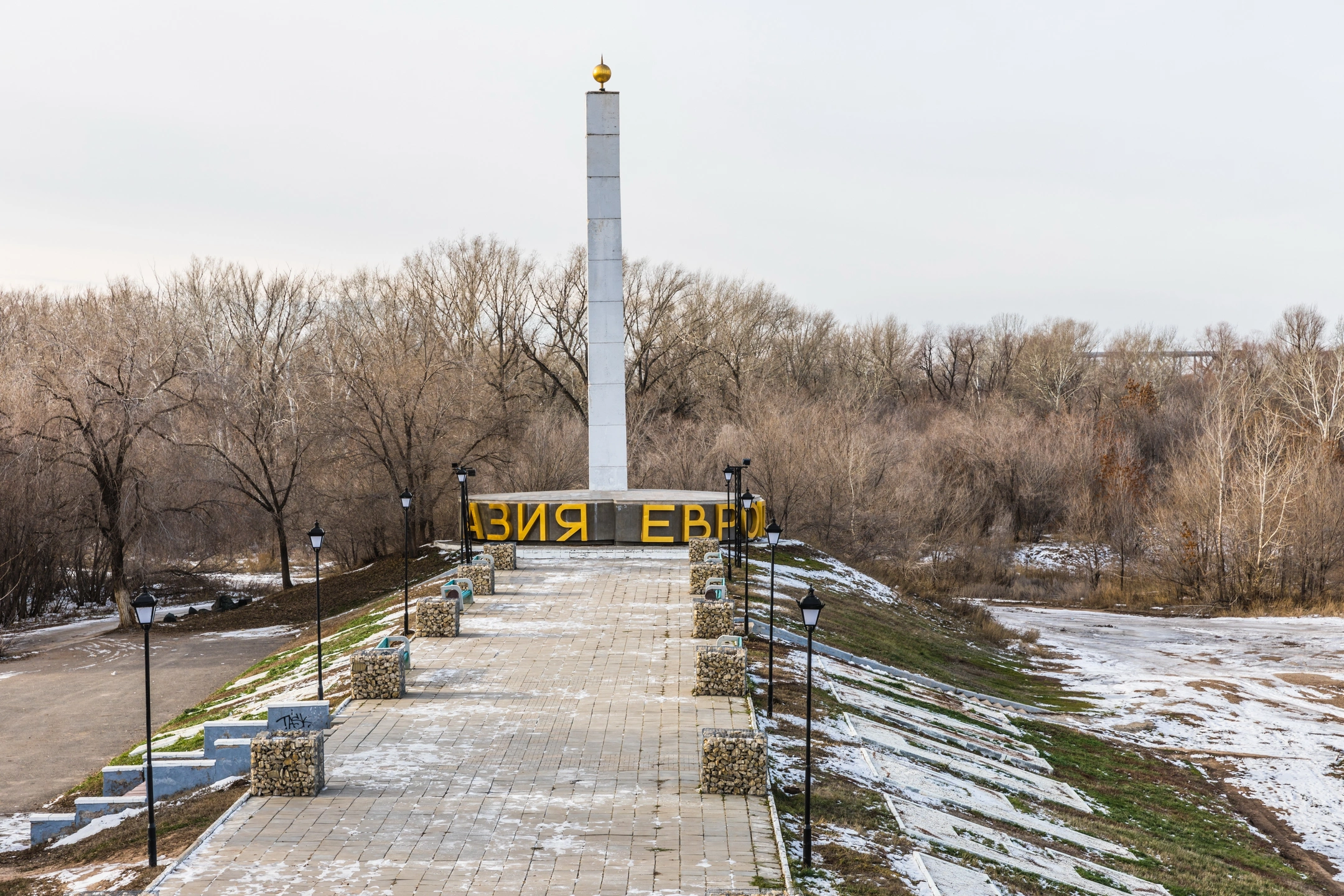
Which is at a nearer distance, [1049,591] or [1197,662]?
[1197,662]

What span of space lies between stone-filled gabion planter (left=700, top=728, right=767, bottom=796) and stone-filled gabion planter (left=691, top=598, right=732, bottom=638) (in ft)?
23.3

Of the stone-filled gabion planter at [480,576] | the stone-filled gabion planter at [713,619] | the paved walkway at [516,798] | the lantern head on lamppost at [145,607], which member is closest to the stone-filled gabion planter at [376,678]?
the paved walkway at [516,798]

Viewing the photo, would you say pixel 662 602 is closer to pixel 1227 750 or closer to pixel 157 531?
pixel 1227 750

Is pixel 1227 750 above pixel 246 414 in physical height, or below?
below

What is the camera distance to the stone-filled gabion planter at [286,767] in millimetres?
11719

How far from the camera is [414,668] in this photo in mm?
17406

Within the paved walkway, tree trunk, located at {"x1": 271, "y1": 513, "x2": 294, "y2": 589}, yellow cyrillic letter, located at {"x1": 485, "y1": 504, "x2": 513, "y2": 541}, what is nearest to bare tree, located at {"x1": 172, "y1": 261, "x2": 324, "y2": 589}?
tree trunk, located at {"x1": 271, "y1": 513, "x2": 294, "y2": 589}

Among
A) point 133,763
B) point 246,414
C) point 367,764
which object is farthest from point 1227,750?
point 246,414

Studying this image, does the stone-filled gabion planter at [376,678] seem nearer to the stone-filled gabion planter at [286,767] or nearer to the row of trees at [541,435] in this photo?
the stone-filled gabion planter at [286,767]

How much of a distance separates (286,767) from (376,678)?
12.9ft

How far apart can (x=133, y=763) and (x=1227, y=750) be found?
66.1 ft

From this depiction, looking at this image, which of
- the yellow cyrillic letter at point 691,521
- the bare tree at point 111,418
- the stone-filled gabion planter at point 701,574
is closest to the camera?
the stone-filled gabion planter at point 701,574

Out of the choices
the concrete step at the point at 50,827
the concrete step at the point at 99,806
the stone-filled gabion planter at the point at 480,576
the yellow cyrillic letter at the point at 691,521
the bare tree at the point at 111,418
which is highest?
the bare tree at the point at 111,418

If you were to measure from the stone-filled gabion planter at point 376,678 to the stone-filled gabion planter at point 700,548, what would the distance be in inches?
468
